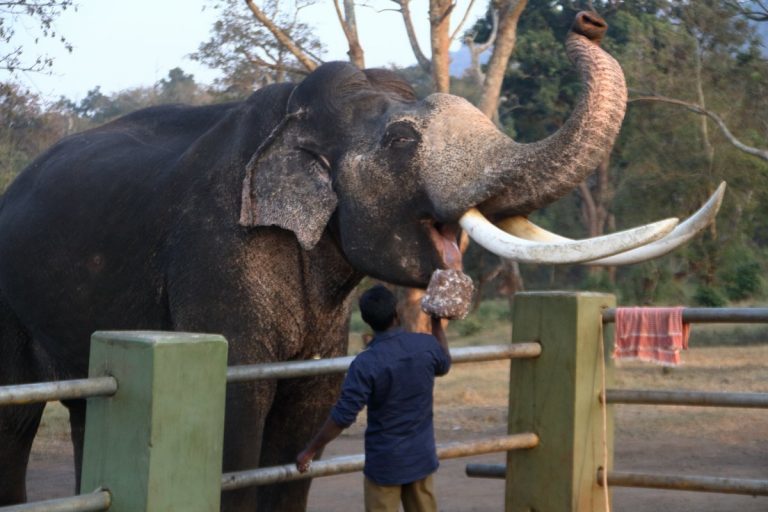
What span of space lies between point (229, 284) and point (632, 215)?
20.2 metres

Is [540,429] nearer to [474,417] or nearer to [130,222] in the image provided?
[130,222]

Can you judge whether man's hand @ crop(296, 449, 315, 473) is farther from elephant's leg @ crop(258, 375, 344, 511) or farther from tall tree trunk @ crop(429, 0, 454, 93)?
tall tree trunk @ crop(429, 0, 454, 93)

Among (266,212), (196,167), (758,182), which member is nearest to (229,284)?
(266,212)

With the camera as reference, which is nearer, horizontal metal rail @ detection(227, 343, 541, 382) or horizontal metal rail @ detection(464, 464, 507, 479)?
horizontal metal rail @ detection(227, 343, 541, 382)

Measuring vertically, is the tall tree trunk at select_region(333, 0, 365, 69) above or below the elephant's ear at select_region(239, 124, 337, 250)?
above

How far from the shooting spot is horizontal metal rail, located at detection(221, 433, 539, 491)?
12.6 ft

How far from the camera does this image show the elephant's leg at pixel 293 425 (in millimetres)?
4965

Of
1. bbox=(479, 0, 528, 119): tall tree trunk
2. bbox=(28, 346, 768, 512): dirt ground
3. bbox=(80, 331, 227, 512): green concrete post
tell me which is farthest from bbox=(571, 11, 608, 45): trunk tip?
bbox=(479, 0, 528, 119): tall tree trunk

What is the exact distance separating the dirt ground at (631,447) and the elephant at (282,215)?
2.47m

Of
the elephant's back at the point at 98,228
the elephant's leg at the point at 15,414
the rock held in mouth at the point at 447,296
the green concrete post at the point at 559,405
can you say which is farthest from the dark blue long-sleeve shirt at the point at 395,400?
the elephant's leg at the point at 15,414

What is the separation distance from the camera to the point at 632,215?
79.0ft

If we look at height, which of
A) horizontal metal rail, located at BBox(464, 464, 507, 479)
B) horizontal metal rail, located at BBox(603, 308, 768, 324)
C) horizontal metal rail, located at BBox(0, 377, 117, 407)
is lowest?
horizontal metal rail, located at BBox(464, 464, 507, 479)

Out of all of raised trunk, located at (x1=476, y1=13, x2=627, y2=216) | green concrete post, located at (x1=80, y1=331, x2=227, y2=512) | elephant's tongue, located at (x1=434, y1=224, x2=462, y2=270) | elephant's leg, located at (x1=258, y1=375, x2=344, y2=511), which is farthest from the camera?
elephant's leg, located at (x1=258, y1=375, x2=344, y2=511)

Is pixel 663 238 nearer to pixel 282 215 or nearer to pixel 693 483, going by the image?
pixel 693 483
